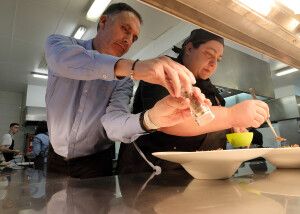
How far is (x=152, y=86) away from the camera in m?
1.14

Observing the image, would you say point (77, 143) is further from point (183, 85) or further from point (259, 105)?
point (259, 105)

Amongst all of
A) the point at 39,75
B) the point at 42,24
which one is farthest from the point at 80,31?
the point at 39,75

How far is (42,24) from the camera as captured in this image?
3332 mm

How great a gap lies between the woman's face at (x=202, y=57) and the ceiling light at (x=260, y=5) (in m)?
0.46

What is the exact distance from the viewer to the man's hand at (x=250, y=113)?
0.96 meters

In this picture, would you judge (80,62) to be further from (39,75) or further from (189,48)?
(39,75)

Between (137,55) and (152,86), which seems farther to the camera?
(137,55)

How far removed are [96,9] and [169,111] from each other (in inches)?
97.2

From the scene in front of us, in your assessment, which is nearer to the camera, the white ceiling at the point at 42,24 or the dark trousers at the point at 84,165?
the dark trousers at the point at 84,165

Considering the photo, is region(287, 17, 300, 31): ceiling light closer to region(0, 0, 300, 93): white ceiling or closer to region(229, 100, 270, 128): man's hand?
region(229, 100, 270, 128): man's hand

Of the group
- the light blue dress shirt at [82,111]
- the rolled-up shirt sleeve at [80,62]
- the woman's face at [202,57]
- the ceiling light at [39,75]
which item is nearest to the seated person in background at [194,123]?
the woman's face at [202,57]

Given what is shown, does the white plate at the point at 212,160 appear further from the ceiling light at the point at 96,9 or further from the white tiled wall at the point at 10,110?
the white tiled wall at the point at 10,110

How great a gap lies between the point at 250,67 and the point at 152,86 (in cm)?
218

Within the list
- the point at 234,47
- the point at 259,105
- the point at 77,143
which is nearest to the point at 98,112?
the point at 77,143
